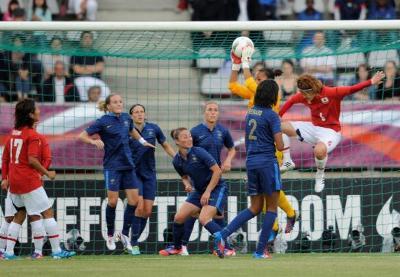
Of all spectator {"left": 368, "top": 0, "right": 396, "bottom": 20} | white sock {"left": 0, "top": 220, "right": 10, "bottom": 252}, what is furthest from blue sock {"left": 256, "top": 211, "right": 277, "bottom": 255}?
spectator {"left": 368, "top": 0, "right": 396, "bottom": 20}

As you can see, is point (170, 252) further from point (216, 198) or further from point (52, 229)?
point (52, 229)

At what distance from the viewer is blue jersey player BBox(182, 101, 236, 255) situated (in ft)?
50.0

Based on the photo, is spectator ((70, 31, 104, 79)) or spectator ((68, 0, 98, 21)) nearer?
spectator ((70, 31, 104, 79))

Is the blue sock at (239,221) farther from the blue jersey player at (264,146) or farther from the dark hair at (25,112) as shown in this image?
the dark hair at (25,112)

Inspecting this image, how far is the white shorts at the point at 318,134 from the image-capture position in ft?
47.0

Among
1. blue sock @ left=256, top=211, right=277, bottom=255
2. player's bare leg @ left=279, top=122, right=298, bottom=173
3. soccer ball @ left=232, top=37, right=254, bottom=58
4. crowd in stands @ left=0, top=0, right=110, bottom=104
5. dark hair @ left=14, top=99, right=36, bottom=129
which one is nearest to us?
blue sock @ left=256, top=211, right=277, bottom=255

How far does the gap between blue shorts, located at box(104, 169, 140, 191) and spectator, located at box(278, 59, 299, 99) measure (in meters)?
2.79

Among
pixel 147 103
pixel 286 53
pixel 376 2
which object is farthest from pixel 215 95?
pixel 376 2

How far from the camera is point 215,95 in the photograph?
18.1m

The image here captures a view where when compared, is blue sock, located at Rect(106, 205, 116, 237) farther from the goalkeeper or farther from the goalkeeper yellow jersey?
the goalkeeper yellow jersey

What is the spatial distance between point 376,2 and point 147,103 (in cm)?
521

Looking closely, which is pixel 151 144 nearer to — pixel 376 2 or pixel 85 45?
pixel 85 45

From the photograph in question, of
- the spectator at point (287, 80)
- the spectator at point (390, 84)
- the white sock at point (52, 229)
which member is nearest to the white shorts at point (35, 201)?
the white sock at point (52, 229)

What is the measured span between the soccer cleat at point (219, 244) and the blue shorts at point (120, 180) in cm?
267
